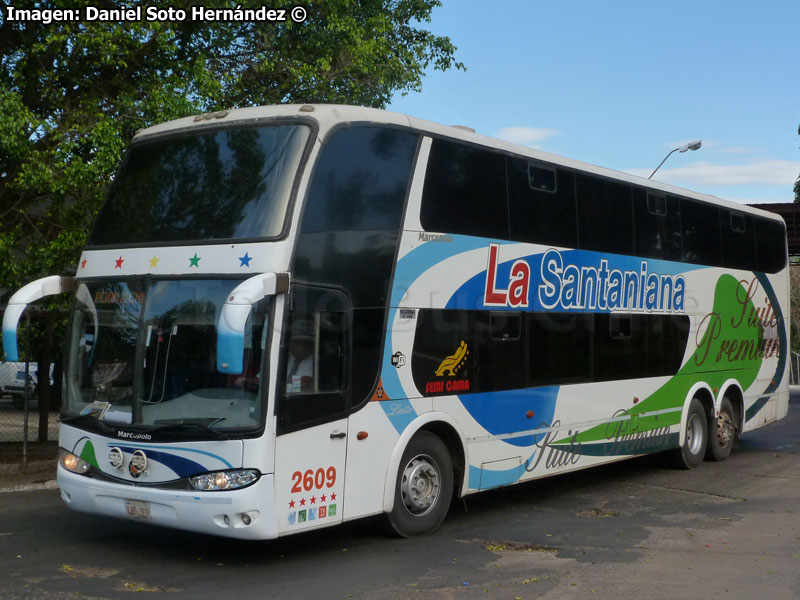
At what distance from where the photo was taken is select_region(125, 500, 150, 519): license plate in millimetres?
7816

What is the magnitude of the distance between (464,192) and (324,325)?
2.46m

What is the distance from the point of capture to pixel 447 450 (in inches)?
374

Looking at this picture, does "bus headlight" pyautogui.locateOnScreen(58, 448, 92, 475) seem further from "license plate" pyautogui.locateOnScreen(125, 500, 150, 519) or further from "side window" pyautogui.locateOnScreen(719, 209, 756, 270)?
"side window" pyautogui.locateOnScreen(719, 209, 756, 270)

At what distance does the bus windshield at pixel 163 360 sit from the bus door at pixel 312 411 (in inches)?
11.9

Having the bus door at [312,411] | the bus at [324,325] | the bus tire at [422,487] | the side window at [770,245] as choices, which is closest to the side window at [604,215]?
the bus at [324,325]

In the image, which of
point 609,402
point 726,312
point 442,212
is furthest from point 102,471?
point 726,312

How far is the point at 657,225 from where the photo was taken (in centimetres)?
1310

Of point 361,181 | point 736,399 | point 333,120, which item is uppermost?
point 333,120

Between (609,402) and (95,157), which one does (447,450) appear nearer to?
(609,402)

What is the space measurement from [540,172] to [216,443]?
5.16 meters

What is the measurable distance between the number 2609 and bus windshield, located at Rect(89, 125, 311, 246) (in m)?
1.93

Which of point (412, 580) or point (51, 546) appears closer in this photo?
point (412, 580)

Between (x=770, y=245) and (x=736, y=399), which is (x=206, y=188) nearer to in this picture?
(x=736, y=399)

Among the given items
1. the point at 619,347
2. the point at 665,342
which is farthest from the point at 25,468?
the point at 665,342
